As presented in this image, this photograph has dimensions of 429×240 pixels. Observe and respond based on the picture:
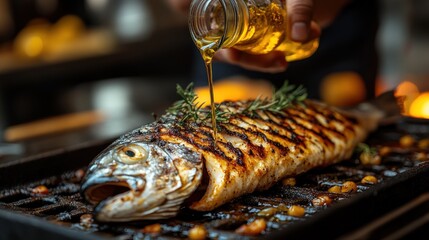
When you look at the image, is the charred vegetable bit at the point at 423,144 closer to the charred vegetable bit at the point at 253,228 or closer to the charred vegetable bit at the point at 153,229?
the charred vegetable bit at the point at 253,228

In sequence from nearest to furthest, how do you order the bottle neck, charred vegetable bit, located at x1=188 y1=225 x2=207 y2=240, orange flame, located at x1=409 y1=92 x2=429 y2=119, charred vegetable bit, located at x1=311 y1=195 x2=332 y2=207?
charred vegetable bit, located at x1=188 y1=225 x2=207 y2=240
charred vegetable bit, located at x1=311 y1=195 x2=332 y2=207
the bottle neck
orange flame, located at x1=409 y1=92 x2=429 y2=119

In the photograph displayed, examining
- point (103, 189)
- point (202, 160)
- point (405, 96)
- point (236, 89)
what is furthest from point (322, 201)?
point (236, 89)

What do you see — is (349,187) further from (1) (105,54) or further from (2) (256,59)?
(1) (105,54)

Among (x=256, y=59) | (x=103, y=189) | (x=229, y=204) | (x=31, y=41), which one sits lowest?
(x=229, y=204)

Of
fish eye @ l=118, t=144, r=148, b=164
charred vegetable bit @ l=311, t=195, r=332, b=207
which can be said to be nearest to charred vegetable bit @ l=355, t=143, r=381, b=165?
charred vegetable bit @ l=311, t=195, r=332, b=207

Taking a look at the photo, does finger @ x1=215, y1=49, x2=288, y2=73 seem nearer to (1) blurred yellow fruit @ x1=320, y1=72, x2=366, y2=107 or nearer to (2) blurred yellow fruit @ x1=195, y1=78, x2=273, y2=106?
(2) blurred yellow fruit @ x1=195, y1=78, x2=273, y2=106

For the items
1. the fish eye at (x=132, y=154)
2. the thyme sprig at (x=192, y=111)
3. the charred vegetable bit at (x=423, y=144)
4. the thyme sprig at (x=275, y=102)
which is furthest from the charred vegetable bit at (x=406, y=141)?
the fish eye at (x=132, y=154)
